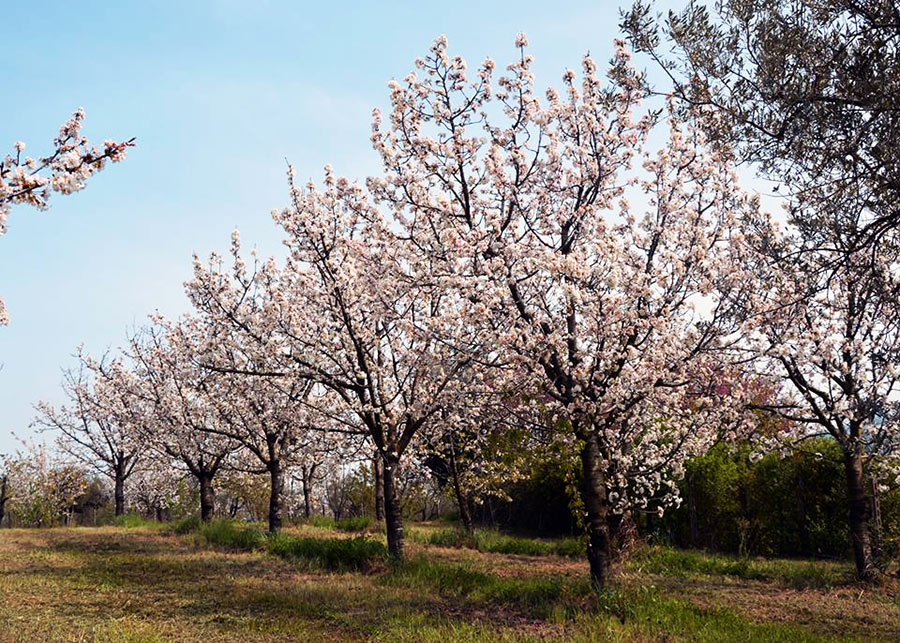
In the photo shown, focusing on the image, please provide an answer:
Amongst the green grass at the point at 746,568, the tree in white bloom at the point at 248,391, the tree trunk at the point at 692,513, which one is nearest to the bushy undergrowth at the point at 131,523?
the tree in white bloom at the point at 248,391

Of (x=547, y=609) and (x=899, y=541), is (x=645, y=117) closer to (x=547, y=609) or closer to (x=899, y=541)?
(x=547, y=609)

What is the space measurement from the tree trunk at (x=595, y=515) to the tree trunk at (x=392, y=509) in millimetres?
5035

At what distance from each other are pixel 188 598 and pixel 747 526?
46.2 feet

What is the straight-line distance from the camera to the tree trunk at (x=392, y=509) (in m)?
14.2

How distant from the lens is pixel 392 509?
14492mm

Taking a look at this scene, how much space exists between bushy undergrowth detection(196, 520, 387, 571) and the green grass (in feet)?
18.5

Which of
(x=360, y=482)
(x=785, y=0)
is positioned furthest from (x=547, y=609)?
(x=360, y=482)

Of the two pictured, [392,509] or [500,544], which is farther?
[500,544]

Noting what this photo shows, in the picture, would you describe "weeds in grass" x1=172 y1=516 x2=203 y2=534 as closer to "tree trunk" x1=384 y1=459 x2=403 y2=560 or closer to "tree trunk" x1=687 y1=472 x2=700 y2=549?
"tree trunk" x1=384 y1=459 x2=403 y2=560

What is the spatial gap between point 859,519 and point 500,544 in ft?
31.3

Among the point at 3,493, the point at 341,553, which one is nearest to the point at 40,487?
the point at 3,493

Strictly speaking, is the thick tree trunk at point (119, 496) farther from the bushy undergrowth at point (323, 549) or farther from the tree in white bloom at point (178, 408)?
the bushy undergrowth at point (323, 549)

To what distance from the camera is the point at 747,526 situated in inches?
696

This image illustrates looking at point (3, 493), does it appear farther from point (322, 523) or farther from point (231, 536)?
point (231, 536)
